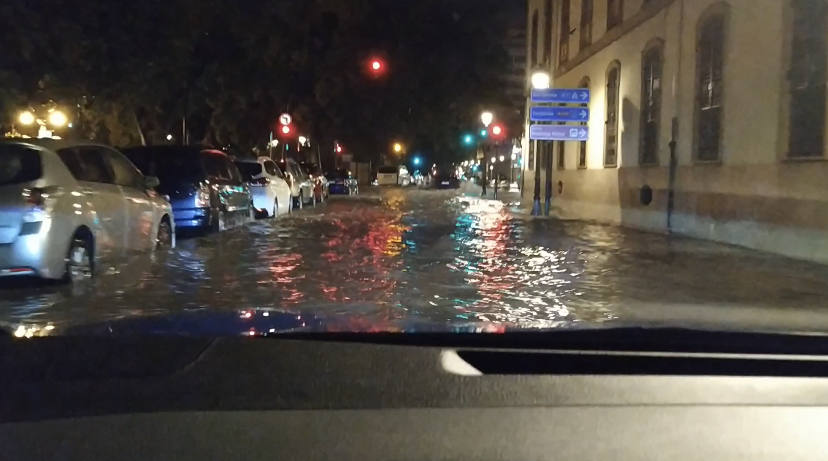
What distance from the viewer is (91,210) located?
1055cm

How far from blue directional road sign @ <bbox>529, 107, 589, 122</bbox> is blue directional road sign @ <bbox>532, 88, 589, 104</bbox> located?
210 millimetres

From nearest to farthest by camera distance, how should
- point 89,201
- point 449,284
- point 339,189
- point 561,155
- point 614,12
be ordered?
point 89,201, point 449,284, point 614,12, point 561,155, point 339,189

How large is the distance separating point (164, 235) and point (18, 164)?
13.6ft

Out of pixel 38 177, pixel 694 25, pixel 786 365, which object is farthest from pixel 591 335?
pixel 694 25

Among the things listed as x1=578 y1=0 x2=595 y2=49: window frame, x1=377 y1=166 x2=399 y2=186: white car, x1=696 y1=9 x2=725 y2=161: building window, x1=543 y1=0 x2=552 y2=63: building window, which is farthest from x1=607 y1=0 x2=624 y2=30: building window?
x1=377 y1=166 x2=399 y2=186: white car

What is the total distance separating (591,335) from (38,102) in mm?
21651

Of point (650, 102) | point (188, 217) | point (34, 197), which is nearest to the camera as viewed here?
point (34, 197)

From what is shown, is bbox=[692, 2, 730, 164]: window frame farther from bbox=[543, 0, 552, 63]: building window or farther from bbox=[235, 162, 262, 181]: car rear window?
bbox=[543, 0, 552, 63]: building window

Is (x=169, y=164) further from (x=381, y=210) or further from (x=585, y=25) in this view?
(x=585, y=25)

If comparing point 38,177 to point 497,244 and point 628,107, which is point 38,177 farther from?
point 628,107

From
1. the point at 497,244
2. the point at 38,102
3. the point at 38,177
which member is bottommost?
the point at 497,244

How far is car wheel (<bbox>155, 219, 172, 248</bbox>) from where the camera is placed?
13.5m

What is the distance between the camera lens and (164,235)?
13.7 m

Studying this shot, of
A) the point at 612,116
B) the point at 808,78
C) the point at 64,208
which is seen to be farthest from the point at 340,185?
the point at 64,208
